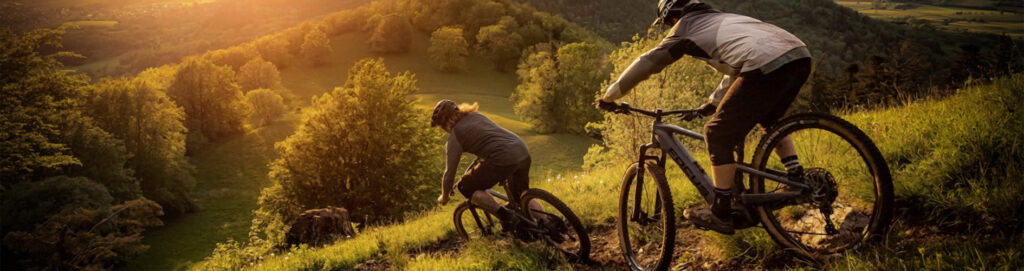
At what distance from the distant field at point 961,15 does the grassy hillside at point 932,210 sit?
374ft

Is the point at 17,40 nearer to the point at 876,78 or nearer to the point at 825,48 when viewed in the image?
the point at 876,78

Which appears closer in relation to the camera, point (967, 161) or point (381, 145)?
point (967, 161)

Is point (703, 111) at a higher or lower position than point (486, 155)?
higher

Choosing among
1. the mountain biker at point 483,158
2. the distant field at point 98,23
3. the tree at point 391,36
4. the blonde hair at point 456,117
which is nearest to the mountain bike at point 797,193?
the mountain biker at point 483,158

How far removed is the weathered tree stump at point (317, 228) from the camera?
11.2 metres

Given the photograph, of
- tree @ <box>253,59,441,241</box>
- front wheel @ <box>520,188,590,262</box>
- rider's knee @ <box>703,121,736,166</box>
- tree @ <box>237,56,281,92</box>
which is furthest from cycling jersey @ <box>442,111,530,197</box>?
tree @ <box>237,56,281,92</box>

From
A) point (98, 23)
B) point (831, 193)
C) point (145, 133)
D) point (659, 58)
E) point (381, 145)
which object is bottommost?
point (145, 133)

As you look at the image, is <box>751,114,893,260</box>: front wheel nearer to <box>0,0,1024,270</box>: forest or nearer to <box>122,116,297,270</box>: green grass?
<box>0,0,1024,270</box>: forest

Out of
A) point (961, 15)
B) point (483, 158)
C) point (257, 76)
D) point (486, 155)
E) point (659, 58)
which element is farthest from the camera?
point (961, 15)

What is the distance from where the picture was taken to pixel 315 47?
8575 cm

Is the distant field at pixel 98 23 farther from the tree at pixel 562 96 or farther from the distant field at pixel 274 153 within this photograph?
the tree at pixel 562 96

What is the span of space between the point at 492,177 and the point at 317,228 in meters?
7.17

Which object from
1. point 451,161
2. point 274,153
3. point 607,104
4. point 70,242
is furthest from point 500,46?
point 607,104

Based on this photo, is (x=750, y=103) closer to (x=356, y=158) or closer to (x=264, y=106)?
(x=356, y=158)
